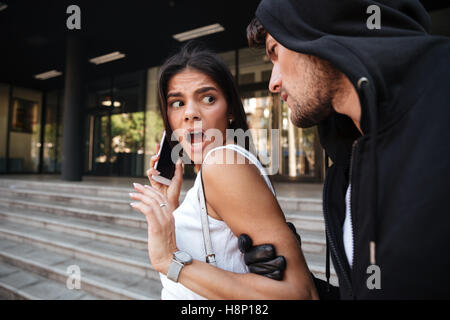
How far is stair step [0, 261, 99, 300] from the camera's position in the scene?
3175mm

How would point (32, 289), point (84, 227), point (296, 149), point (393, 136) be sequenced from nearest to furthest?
point (393, 136) → point (32, 289) → point (84, 227) → point (296, 149)

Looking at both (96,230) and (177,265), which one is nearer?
(177,265)

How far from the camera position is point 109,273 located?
341cm

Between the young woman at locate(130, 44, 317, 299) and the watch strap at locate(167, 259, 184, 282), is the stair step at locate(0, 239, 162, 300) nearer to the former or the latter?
the young woman at locate(130, 44, 317, 299)

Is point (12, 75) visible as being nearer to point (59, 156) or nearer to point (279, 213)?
point (59, 156)

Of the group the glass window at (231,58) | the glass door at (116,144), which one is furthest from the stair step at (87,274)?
the glass window at (231,58)

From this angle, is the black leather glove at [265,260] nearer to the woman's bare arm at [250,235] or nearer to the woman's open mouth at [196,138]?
the woman's bare arm at [250,235]

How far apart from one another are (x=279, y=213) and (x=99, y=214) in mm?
4689

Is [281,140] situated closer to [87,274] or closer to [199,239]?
[87,274]

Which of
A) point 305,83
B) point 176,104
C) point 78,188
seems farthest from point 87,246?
point 305,83

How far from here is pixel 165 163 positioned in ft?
5.37

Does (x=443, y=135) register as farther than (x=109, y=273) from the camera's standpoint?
No

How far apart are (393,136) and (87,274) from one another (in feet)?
12.8
